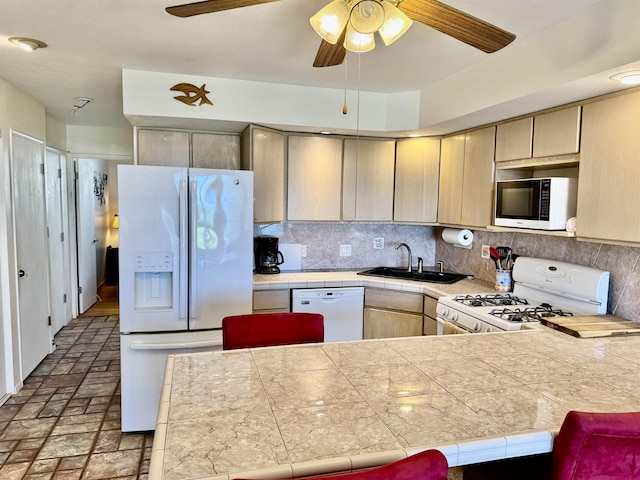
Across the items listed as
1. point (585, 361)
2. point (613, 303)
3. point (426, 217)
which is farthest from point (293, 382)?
point (426, 217)

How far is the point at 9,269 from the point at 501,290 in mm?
3561

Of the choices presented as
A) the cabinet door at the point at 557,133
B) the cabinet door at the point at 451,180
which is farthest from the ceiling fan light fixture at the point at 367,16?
the cabinet door at the point at 451,180

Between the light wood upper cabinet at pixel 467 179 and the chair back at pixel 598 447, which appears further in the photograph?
the light wood upper cabinet at pixel 467 179

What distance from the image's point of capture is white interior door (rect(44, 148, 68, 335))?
14.5ft

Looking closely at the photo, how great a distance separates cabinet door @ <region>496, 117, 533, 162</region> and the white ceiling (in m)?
0.08

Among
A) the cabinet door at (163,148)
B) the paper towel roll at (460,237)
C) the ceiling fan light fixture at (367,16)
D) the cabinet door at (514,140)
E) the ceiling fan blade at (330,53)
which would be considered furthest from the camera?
the paper towel roll at (460,237)

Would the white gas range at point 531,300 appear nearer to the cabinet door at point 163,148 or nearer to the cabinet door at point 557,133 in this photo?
the cabinet door at point 557,133

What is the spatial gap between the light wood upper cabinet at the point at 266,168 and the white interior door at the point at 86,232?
2.95 m

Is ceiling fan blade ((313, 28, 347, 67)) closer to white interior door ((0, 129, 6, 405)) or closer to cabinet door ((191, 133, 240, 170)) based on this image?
cabinet door ((191, 133, 240, 170))

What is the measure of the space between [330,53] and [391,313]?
2.11 m

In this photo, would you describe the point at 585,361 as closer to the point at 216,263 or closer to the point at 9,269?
the point at 216,263

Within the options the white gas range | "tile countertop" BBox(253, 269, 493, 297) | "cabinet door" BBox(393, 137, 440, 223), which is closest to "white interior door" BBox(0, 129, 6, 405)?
"tile countertop" BBox(253, 269, 493, 297)

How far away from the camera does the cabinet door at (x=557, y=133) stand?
226cm

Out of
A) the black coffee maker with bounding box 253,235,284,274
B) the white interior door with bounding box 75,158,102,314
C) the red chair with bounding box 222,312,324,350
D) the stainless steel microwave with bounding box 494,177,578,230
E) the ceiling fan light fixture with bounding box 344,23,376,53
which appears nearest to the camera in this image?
the ceiling fan light fixture with bounding box 344,23,376,53
